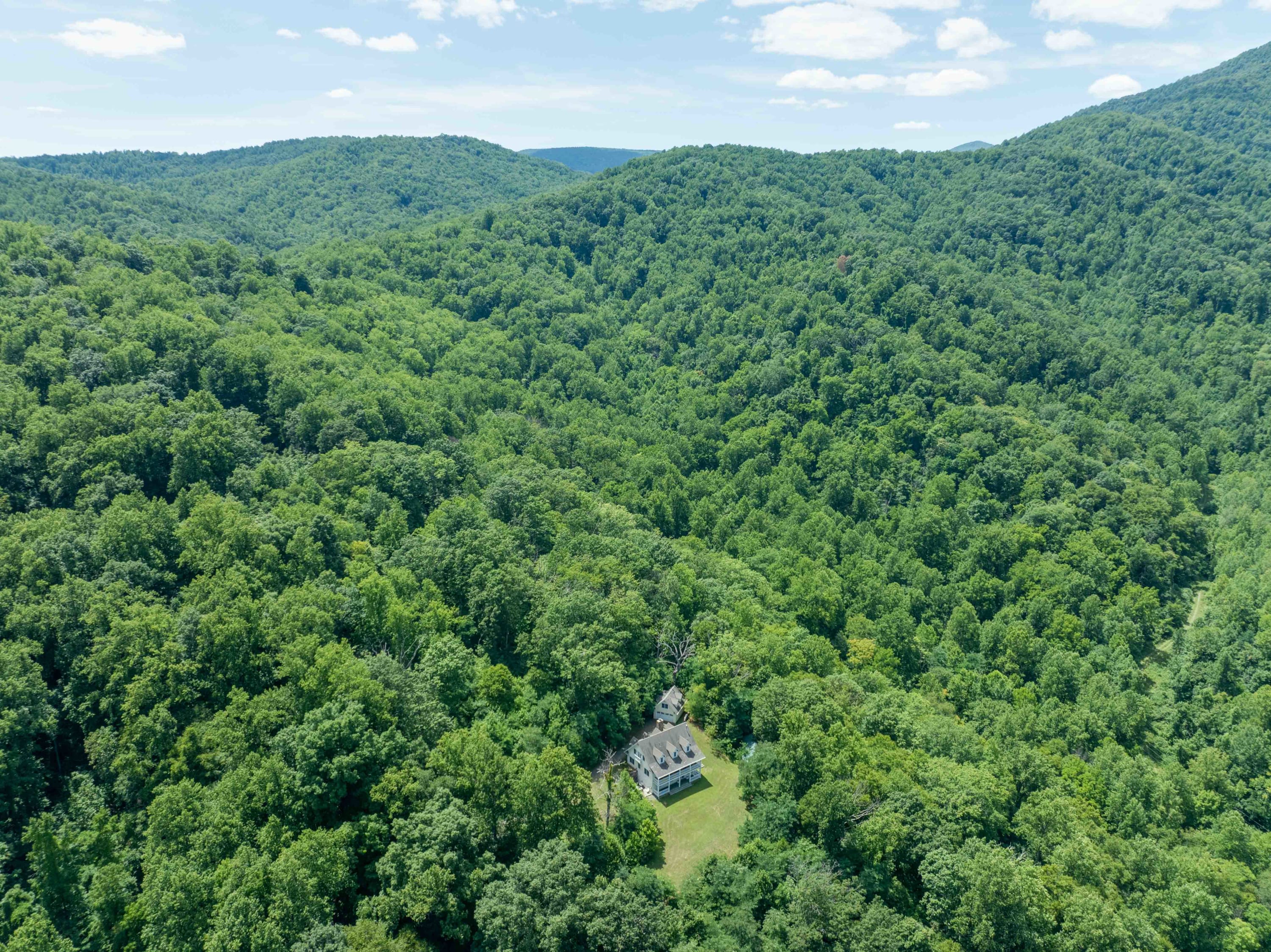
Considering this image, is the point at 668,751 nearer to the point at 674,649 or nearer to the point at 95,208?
the point at 674,649

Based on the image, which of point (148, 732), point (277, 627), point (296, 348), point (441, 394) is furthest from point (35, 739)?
point (441, 394)

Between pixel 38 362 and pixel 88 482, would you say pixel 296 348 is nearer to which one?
pixel 38 362

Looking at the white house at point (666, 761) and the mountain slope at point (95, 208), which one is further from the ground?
the mountain slope at point (95, 208)

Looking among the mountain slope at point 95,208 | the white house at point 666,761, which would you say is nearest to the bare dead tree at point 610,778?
the white house at point 666,761

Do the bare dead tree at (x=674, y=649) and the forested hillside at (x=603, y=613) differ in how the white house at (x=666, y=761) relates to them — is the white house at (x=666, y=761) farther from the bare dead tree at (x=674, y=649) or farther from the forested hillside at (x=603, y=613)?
the bare dead tree at (x=674, y=649)

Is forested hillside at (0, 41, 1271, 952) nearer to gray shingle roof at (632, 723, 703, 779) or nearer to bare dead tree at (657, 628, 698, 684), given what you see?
bare dead tree at (657, 628, 698, 684)
